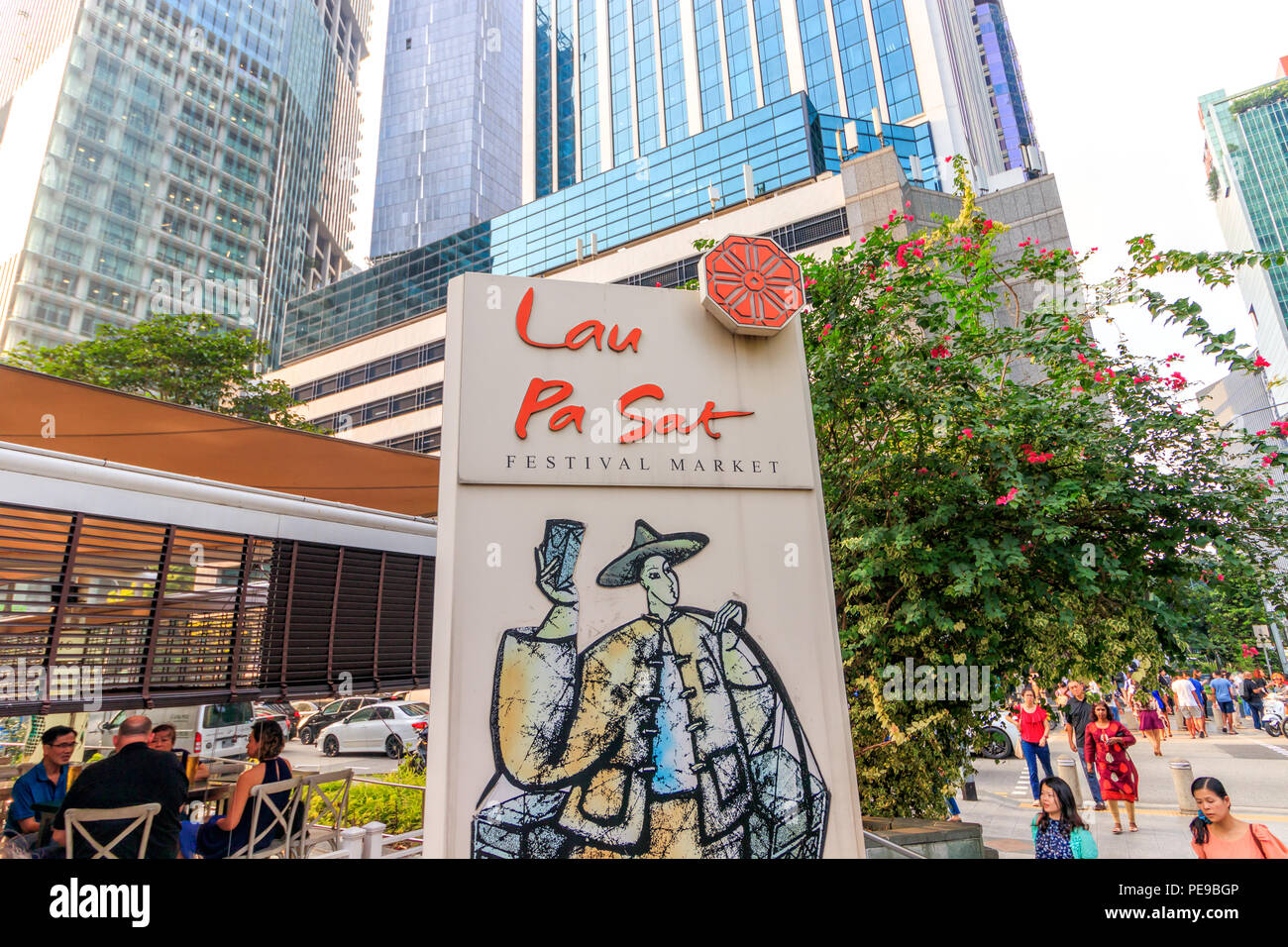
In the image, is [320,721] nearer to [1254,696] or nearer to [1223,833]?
[1223,833]

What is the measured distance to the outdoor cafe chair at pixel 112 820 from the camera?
424 cm

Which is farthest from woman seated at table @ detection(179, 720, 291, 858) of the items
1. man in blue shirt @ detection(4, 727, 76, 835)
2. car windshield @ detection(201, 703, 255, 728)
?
car windshield @ detection(201, 703, 255, 728)

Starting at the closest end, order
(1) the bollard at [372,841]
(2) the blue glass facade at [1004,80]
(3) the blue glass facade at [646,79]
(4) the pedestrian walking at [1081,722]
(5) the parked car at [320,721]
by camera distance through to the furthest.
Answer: (1) the bollard at [372,841]
(4) the pedestrian walking at [1081,722]
(5) the parked car at [320,721]
(3) the blue glass facade at [646,79]
(2) the blue glass facade at [1004,80]

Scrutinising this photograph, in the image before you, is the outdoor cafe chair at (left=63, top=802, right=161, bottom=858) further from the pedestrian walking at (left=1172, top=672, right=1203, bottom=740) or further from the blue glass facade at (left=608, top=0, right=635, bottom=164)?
the blue glass facade at (left=608, top=0, right=635, bottom=164)

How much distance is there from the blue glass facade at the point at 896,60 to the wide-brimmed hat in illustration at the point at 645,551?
181ft

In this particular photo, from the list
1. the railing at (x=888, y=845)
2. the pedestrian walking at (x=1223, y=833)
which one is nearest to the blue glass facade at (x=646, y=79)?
the railing at (x=888, y=845)

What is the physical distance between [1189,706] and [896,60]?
51.5 metres

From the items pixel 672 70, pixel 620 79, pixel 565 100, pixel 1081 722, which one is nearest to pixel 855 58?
pixel 672 70

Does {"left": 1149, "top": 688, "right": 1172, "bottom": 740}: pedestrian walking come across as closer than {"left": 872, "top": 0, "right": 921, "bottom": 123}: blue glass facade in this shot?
Yes

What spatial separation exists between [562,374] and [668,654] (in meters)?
2.12

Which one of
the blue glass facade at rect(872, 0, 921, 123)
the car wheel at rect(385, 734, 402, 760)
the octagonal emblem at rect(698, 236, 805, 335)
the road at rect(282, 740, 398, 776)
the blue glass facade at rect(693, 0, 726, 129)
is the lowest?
the road at rect(282, 740, 398, 776)

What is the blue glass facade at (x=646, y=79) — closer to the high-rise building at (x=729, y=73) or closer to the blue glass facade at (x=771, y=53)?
the high-rise building at (x=729, y=73)

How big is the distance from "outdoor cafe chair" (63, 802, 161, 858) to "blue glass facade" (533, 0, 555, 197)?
79171mm

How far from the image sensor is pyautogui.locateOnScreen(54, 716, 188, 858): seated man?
4406mm
